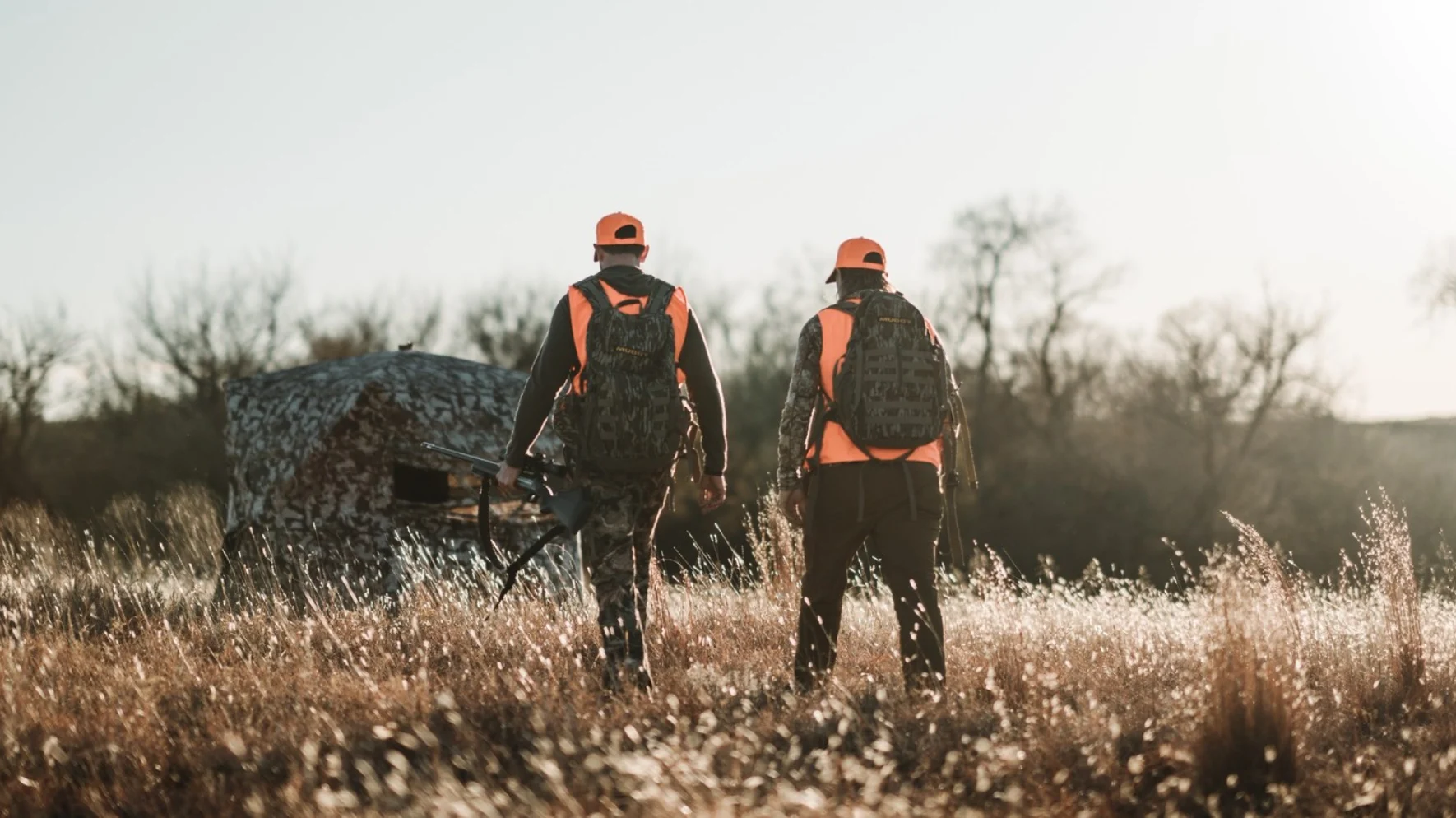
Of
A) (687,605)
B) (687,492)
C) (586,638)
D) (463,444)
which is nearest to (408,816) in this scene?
(586,638)

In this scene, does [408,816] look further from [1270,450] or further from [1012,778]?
[1270,450]

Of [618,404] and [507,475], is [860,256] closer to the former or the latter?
[618,404]

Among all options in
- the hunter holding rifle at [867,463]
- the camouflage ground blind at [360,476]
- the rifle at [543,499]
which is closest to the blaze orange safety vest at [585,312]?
the rifle at [543,499]

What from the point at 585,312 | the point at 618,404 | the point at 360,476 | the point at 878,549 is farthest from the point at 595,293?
the point at 360,476

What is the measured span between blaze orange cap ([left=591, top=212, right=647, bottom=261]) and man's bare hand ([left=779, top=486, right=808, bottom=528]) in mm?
1177

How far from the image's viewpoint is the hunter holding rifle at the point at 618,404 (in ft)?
16.4

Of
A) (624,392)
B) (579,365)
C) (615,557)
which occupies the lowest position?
(615,557)

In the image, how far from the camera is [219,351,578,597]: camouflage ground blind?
8.91 meters

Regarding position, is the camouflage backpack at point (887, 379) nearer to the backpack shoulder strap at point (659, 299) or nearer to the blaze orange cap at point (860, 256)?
the blaze orange cap at point (860, 256)

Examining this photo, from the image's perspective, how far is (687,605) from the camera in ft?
21.4

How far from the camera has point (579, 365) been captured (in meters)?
5.11

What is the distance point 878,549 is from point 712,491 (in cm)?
75

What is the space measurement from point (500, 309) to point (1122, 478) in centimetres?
1986

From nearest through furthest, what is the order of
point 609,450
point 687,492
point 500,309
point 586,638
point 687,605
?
point 609,450 < point 586,638 < point 687,605 < point 687,492 < point 500,309
